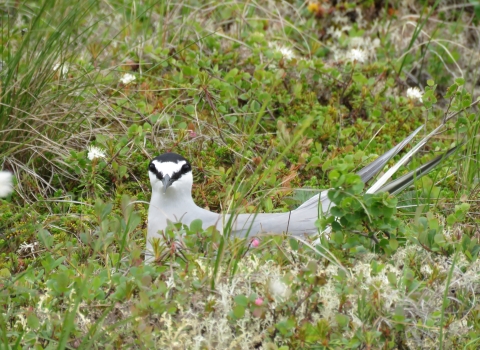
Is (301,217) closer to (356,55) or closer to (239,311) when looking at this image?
(239,311)

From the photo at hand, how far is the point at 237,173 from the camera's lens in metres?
5.20

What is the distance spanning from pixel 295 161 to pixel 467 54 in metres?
2.46

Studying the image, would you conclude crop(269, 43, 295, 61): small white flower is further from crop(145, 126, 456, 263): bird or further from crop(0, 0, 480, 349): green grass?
crop(145, 126, 456, 263): bird

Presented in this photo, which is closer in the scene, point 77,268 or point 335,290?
point 335,290

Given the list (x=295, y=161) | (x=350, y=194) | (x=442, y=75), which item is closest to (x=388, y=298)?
(x=350, y=194)

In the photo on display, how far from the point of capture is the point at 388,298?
10.2 ft

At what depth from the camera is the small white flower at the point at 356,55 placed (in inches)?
248

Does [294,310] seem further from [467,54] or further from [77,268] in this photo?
[467,54]

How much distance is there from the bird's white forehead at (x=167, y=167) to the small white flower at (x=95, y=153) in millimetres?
580

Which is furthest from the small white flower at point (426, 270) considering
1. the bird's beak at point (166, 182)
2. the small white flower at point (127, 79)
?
the small white flower at point (127, 79)

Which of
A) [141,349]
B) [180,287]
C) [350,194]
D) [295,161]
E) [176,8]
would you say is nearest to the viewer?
[141,349]

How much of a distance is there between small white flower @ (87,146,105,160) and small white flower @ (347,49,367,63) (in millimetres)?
2133

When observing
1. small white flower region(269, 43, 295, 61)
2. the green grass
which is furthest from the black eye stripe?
small white flower region(269, 43, 295, 61)

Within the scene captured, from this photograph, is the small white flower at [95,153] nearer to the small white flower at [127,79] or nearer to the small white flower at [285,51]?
the small white flower at [127,79]
